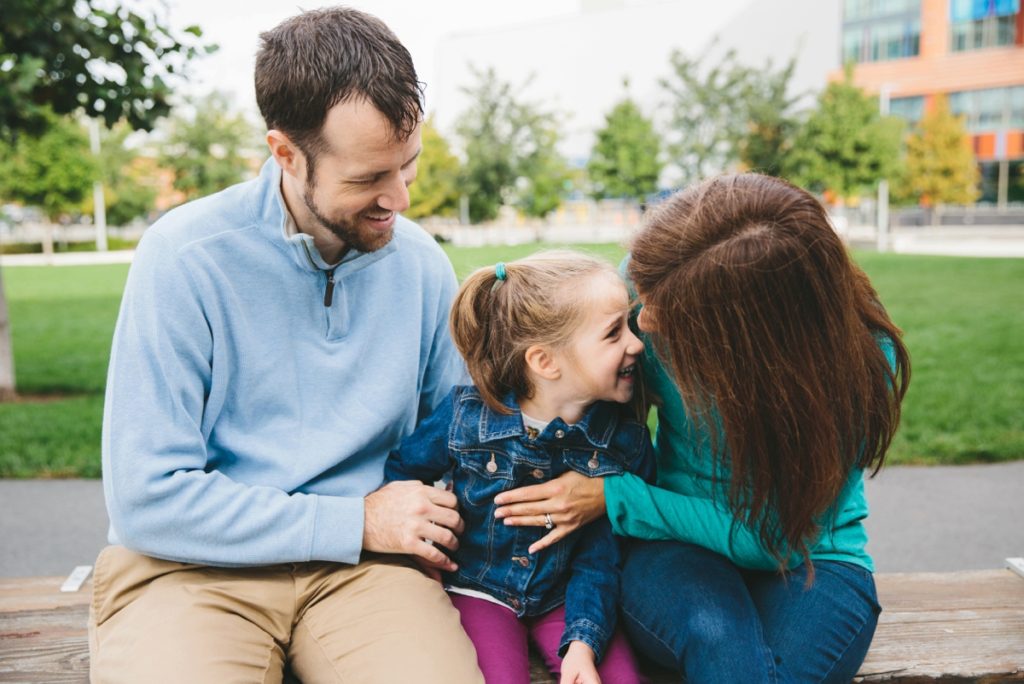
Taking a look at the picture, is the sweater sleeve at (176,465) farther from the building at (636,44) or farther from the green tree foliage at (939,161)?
the building at (636,44)

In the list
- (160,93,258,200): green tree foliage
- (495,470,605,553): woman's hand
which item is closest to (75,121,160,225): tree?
(160,93,258,200): green tree foliage

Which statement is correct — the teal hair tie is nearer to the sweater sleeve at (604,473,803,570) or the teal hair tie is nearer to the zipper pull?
the zipper pull

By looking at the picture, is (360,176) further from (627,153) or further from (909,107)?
(909,107)

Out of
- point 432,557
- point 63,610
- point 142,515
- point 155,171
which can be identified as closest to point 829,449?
point 432,557

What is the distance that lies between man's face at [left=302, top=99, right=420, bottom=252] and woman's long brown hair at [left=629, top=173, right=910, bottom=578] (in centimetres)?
62

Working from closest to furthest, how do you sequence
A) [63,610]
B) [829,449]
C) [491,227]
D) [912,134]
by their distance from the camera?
1. [829,449]
2. [63,610]
3. [912,134]
4. [491,227]

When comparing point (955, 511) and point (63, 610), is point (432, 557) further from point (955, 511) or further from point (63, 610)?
point (955, 511)

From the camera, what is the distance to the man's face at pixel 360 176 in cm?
205

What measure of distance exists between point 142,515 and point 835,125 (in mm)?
27345

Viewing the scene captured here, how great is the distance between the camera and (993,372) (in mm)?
7633

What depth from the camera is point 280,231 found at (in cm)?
216

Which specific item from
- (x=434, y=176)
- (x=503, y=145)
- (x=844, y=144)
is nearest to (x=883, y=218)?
(x=844, y=144)

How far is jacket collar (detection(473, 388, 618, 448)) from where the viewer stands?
7.01 feet

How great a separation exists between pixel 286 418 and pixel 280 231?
45 cm
